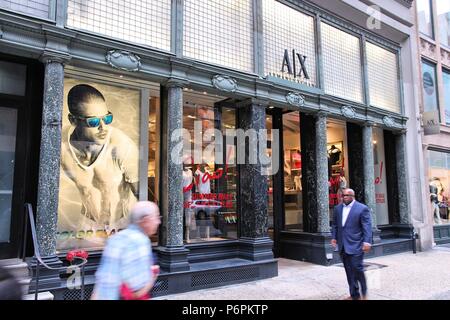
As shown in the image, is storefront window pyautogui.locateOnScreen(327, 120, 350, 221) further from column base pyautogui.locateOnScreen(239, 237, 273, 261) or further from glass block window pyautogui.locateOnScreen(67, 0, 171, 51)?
glass block window pyautogui.locateOnScreen(67, 0, 171, 51)

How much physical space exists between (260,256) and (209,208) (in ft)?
4.83

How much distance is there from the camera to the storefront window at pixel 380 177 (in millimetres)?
12336

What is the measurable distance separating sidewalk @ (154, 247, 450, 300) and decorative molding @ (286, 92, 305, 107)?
152 inches

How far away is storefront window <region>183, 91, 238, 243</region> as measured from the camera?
26.7ft

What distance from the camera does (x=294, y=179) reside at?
10664 mm

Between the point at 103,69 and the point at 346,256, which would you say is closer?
the point at 346,256

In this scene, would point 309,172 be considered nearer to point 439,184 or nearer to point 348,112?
point 348,112

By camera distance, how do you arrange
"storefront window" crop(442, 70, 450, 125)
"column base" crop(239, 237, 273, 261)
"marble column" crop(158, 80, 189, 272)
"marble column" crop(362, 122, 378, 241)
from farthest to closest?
"storefront window" crop(442, 70, 450, 125)
"marble column" crop(362, 122, 378, 241)
"column base" crop(239, 237, 273, 261)
"marble column" crop(158, 80, 189, 272)

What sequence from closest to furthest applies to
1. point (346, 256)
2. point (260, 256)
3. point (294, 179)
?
point (346, 256) → point (260, 256) → point (294, 179)

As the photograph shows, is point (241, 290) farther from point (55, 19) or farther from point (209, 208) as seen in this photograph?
point (55, 19)

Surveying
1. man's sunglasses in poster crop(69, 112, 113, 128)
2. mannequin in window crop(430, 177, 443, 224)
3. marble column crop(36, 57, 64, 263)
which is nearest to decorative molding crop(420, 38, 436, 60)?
mannequin in window crop(430, 177, 443, 224)

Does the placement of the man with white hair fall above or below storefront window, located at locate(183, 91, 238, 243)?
below

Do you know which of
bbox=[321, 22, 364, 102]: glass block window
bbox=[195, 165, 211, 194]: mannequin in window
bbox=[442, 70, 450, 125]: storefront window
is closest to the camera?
bbox=[195, 165, 211, 194]: mannequin in window
